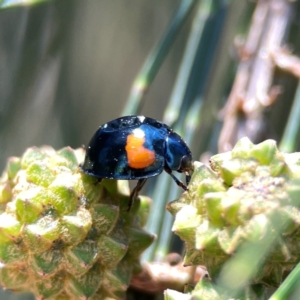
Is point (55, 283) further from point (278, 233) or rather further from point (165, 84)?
point (165, 84)

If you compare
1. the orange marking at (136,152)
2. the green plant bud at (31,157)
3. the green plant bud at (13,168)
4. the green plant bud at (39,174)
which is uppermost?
the orange marking at (136,152)

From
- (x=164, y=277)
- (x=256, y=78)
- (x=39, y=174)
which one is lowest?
(x=164, y=277)

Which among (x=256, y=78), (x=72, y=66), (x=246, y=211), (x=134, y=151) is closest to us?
(x=246, y=211)

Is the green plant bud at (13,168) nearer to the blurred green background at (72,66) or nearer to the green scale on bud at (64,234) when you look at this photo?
the green scale on bud at (64,234)

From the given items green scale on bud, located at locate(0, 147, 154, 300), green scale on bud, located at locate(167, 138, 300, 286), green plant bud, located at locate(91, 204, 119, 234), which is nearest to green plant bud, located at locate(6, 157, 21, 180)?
green scale on bud, located at locate(0, 147, 154, 300)

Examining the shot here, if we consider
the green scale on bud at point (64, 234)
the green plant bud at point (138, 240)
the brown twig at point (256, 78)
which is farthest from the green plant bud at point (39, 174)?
the brown twig at point (256, 78)

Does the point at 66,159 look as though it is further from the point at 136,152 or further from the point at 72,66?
the point at 72,66

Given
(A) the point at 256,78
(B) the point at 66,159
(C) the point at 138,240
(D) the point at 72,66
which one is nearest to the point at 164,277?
(C) the point at 138,240

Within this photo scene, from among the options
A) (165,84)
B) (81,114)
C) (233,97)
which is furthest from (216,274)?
(165,84)
